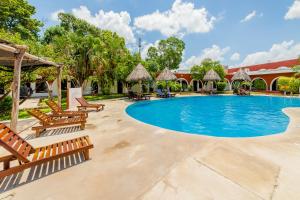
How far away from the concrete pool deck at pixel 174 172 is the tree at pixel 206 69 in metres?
28.9

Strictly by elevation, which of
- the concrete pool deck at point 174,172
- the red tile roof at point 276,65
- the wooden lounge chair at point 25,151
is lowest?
the concrete pool deck at point 174,172

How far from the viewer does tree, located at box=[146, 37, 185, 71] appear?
42406mm

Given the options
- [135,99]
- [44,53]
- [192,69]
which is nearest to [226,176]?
[44,53]

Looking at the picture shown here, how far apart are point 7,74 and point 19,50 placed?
799cm

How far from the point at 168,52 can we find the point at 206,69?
41.7 feet

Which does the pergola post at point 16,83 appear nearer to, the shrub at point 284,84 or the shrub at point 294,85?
the shrub at point 294,85

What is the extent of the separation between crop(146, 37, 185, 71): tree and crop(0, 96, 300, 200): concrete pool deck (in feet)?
125

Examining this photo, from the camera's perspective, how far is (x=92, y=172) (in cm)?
394

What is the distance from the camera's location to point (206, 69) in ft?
109

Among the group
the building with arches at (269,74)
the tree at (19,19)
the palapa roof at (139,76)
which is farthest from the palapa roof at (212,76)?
the tree at (19,19)

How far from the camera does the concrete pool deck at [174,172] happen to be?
3188 mm

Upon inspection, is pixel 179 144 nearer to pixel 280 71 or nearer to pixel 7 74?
pixel 7 74

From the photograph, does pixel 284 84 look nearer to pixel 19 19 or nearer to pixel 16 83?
pixel 16 83

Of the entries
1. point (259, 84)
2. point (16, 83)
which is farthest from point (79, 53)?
point (259, 84)
